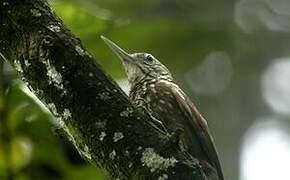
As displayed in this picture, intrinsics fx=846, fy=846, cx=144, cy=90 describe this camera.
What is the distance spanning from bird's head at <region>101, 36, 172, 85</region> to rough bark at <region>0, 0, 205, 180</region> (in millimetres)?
2202

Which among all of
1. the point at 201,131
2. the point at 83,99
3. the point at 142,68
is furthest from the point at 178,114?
the point at 83,99

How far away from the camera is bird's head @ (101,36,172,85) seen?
4672 mm

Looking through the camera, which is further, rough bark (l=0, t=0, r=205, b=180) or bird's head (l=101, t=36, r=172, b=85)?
bird's head (l=101, t=36, r=172, b=85)

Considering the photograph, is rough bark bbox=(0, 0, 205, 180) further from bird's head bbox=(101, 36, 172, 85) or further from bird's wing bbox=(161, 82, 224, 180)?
bird's head bbox=(101, 36, 172, 85)

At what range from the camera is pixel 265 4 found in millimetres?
10438

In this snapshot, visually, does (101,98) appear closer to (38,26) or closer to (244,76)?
(38,26)

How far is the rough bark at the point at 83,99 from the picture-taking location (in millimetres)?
2152

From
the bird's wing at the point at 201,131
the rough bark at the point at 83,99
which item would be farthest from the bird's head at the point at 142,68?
the rough bark at the point at 83,99

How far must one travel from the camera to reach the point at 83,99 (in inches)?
88.7

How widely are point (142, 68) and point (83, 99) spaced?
2544 mm

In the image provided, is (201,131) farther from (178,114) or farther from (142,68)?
(142,68)

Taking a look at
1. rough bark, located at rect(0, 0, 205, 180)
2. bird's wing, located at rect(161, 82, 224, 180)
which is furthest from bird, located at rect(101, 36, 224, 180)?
rough bark, located at rect(0, 0, 205, 180)

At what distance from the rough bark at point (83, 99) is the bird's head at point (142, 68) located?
7.22ft

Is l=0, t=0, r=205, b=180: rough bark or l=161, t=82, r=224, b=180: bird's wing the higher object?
l=0, t=0, r=205, b=180: rough bark
